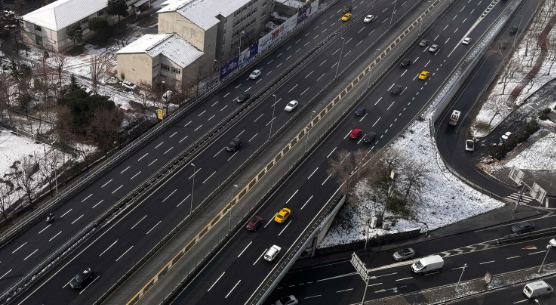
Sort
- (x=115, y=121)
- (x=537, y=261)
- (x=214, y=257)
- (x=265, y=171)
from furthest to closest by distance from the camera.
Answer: (x=115, y=121), (x=265, y=171), (x=537, y=261), (x=214, y=257)

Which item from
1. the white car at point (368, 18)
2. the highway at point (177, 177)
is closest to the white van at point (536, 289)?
the highway at point (177, 177)

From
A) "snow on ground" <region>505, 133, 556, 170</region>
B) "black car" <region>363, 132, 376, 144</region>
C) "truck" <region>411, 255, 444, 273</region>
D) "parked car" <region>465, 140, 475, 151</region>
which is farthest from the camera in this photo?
"parked car" <region>465, 140, 475, 151</region>

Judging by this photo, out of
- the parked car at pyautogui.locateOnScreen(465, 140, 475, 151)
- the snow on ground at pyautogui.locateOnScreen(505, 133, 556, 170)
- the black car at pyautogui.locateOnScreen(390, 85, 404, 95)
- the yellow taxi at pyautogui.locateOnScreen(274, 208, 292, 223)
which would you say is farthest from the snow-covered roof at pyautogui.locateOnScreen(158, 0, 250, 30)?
the snow on ground at pyautogui.locateOnScreen(505, 133, 556, 170)

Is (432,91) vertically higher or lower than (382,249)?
higher

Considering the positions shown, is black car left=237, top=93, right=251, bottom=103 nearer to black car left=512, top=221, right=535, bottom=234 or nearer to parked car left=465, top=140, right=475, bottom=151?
parked car left=465, top=140, right=475, bottom=151

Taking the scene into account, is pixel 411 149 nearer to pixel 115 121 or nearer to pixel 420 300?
pixel 420 300

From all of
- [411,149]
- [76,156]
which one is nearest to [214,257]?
[76,156]

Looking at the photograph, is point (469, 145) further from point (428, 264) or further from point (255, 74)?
point (255, 74)

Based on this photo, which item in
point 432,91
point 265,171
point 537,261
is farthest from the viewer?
point 432,91
